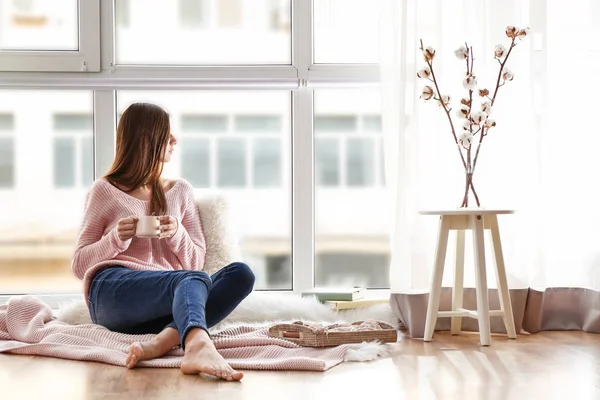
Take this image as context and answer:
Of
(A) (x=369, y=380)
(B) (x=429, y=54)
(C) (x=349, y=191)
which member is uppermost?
(B) (x=429, y=54)

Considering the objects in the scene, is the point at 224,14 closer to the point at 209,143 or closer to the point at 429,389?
the point at 209,143

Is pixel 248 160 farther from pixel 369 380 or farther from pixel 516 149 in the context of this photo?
pixel 369 380

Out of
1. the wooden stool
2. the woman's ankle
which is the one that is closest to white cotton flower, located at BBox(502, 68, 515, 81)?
the wooden stool

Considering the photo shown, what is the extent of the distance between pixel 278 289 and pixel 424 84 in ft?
3.54

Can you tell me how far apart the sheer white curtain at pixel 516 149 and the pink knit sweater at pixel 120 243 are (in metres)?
0.77

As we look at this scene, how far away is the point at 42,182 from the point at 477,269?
184 cm

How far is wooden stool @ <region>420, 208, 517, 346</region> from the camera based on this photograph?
270cm

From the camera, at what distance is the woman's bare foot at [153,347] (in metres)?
2.20

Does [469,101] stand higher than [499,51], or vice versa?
[499,51]

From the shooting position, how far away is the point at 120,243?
257 centimetres

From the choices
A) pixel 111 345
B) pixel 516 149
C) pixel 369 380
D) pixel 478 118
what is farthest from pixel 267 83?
pixel 369 380

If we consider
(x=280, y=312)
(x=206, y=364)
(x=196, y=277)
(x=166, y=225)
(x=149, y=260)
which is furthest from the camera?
(x=280, y=312)

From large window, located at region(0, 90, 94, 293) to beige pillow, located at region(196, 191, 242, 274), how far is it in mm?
651

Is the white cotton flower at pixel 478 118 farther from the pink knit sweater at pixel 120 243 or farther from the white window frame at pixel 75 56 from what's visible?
the white window frame at pixel 75 56
